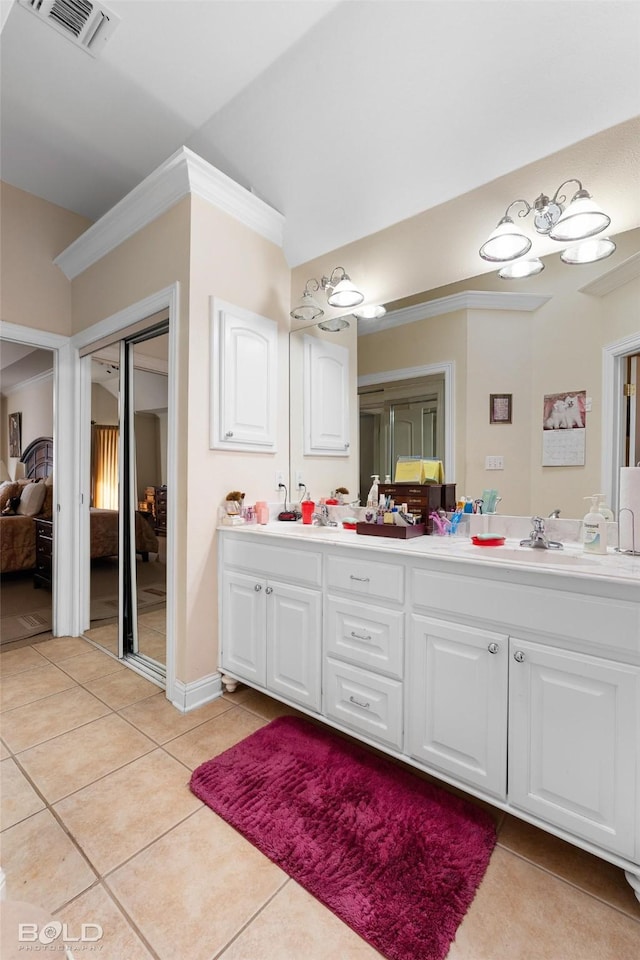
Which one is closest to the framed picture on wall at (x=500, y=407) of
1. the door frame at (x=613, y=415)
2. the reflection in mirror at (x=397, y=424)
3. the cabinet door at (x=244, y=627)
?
the reflection in mirror at (x=397, y=424)

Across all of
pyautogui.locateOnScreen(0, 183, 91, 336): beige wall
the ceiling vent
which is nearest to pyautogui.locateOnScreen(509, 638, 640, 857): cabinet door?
the ceiling vent

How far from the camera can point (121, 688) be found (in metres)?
2.46

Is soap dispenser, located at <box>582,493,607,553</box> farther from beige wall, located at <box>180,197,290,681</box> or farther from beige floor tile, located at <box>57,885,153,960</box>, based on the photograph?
beige floor tile, located at <box>57,885,153,960</box>

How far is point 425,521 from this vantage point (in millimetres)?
2082

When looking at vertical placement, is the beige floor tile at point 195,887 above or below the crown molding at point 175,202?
below

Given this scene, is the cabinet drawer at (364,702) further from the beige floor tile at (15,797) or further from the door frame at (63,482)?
the door frame at (63,482)

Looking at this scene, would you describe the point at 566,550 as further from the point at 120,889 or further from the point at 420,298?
the point at 120,889

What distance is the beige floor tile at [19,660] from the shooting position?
264 centimetres

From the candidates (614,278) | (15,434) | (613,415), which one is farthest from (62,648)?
(614,278)

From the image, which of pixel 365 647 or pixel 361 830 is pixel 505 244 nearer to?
pixel 365 647

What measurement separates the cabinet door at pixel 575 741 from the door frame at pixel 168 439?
65.5 inches

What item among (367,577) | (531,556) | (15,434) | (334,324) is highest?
(334,324)

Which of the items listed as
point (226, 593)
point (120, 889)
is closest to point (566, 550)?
point (226, 593)

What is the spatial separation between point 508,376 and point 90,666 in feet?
9.41
